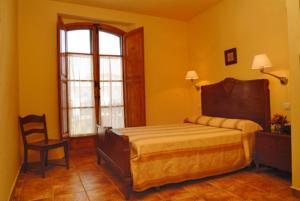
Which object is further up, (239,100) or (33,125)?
(239,100)

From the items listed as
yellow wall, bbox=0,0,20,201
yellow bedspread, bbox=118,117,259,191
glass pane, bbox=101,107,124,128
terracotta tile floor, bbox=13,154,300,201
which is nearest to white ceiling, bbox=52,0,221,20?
yellow wall, bbox=0,0,20,201

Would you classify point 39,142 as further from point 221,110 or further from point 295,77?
point 295,77

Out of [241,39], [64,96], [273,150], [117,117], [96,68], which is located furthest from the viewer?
[117,117]

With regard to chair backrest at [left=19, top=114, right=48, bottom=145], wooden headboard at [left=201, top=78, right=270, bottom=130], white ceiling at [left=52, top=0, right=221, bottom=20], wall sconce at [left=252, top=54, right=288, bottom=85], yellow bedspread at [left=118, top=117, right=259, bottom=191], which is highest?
white ceiling at [left=52, top=0, right=221, bottom=20]

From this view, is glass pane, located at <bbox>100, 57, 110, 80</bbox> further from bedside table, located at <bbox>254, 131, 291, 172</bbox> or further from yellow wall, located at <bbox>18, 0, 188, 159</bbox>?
bedside table, located at <bbox>254, 131, 291, 172</bbox>

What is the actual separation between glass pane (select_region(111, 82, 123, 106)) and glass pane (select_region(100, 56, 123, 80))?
0.14 metres

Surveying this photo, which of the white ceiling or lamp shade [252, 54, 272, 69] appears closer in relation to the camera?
lamp shade [252, 54, 272, 69]

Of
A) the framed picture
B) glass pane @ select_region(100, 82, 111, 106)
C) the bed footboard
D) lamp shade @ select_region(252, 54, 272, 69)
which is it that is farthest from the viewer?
glass pane @ select_region(100, 82, 111, 106)

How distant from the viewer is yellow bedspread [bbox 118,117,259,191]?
243cm

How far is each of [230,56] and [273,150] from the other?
181cm

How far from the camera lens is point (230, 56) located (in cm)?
396

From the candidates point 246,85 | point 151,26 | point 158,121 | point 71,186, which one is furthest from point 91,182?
point 151,26

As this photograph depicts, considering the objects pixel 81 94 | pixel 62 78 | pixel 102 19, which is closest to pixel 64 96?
pixel 62 78

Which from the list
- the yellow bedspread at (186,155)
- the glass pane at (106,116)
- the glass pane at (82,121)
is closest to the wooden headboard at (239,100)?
the yellow bedspread at (186,155)
